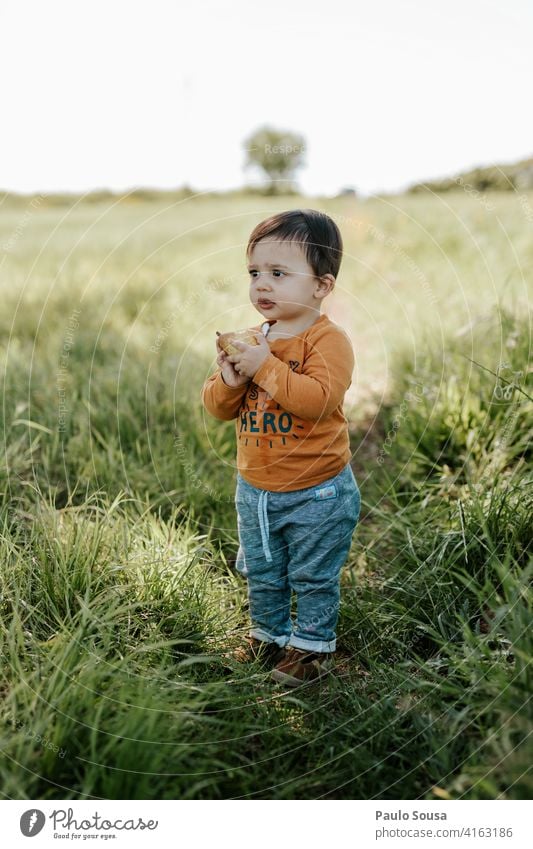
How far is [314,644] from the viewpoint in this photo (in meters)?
2.03

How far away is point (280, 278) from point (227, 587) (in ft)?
3.53

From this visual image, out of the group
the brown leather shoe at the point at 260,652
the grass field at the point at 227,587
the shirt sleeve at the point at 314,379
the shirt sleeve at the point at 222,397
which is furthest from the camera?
the brown leather shoe at the point at 260,652

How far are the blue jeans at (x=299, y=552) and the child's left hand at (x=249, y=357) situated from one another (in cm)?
37

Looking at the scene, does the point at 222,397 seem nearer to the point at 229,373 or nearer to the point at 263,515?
the point at 229,373

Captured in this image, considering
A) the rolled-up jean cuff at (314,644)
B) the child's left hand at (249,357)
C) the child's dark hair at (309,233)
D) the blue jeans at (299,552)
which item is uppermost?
the child's dark hair at (309,233)

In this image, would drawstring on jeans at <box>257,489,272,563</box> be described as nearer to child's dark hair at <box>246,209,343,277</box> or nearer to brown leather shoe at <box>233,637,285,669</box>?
brown leather shoe at <box>233,637,285,669</box>

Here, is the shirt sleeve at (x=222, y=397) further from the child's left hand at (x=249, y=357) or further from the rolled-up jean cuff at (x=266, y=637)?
the rolled-up jean cuff at (x=266, y=637)

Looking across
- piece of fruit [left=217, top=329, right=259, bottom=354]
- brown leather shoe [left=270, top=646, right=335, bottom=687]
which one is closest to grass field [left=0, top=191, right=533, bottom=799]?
brown leather shoe [left=270, top=646, right=335, bottom=687]

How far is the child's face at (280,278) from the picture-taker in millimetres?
1814

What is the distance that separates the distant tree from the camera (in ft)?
8.08

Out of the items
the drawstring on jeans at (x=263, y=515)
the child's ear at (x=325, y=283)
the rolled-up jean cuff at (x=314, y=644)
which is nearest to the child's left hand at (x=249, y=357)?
the child's ear at (x=325, y=283)
